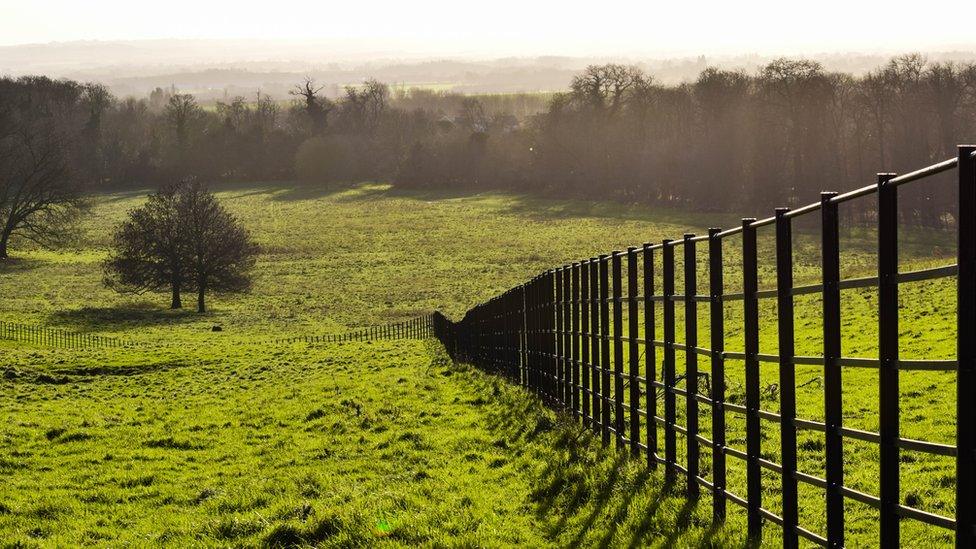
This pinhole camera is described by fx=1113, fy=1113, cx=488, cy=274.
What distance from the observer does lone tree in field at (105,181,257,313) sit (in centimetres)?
6194

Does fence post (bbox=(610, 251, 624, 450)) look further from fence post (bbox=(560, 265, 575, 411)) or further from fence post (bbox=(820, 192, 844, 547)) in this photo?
fence post (bbox=(820, 192, 844, 547))

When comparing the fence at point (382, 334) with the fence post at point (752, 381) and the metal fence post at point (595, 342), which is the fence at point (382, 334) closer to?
the metal fence post at point (595, 342)

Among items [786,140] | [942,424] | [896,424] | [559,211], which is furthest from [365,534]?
[559,211]

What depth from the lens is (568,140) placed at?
97.9 meters

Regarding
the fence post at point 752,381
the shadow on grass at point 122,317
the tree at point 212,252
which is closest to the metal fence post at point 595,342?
the fence post at point 752,381

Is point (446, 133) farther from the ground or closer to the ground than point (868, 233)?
farther from the ground

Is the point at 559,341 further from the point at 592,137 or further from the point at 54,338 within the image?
the point at 592,137

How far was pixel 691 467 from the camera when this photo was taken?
8109mm

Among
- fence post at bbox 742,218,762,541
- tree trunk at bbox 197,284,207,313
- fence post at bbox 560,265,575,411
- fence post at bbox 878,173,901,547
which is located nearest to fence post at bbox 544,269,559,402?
fence post at bbox 560,265,575,411

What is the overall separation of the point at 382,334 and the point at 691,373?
40.1 meters

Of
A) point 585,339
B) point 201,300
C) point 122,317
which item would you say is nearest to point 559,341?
point 585,339

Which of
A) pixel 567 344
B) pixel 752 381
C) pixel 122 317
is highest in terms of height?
pixel 752 381

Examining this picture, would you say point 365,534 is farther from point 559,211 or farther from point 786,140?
point 559,211

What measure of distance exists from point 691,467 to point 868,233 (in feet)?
184
